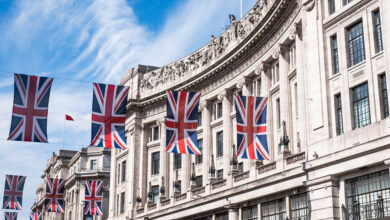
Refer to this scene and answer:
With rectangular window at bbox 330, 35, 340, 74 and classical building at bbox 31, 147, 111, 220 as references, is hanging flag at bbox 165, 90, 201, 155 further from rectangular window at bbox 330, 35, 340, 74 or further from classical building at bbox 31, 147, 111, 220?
classical building at bbox 31, 147, 111, 220

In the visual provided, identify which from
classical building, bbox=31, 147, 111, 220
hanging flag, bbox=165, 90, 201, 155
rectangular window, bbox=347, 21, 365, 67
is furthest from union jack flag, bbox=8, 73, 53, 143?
classical building, bbox=31, 147, 111, 220

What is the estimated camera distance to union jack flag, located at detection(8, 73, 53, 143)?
111 feet

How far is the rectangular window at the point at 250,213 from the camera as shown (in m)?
39.4

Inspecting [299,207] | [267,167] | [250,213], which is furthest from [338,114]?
[250,213]

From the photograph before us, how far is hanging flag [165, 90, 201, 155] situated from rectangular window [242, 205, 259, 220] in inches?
233

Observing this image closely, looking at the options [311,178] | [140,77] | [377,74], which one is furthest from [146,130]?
[377,74]

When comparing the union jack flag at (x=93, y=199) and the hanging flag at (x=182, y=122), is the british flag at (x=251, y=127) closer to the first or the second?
the hanging flag at (x=182, y=122)

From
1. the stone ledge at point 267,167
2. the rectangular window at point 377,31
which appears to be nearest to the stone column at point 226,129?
the stone ledge at point 267,167

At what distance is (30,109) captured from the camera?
34375mm

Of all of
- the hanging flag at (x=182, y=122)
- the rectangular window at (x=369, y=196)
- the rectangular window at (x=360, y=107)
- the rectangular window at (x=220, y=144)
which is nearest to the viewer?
the rectangular window at (x=369, y=196)

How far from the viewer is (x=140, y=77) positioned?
63938mm

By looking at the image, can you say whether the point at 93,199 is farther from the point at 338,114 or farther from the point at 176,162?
the point at 338,114

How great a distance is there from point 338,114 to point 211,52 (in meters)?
23.3

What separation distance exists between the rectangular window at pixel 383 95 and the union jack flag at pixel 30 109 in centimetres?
2002
